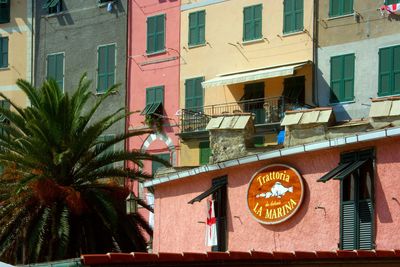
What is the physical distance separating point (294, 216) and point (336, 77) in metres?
14.0

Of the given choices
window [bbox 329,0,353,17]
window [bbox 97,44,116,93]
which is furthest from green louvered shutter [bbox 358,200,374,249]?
window [bbox 97,44,116,93]

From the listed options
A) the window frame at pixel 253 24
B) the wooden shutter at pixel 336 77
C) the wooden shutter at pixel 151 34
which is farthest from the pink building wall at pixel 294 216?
the wooden shutter at pixel 151 34

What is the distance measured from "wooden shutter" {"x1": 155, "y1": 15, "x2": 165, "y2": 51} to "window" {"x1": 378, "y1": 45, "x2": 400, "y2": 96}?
36.4 ft

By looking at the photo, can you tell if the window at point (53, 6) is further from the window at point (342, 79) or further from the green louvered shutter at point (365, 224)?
the green louvered shutter at point (365, 224)

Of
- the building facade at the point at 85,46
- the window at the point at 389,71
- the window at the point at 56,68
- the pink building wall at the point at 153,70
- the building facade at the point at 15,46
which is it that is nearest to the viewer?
the window at the point at 389,71

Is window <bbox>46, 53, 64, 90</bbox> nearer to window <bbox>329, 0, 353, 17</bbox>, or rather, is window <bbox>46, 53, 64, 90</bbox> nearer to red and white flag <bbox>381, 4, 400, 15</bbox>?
window <bbox>329, 0, 353, 17</bbox>

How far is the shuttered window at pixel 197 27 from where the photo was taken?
42.9 m

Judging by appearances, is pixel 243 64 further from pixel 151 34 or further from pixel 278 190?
pixel 278 190

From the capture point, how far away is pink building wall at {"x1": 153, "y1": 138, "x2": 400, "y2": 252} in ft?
76.3

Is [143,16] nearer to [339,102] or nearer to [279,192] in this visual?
[339,102]

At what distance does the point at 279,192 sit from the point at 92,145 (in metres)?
10.1

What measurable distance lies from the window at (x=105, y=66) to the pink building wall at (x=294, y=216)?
1673 cm

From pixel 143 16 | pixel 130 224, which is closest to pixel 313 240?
pixel 130 224

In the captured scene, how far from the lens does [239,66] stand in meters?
41.3
